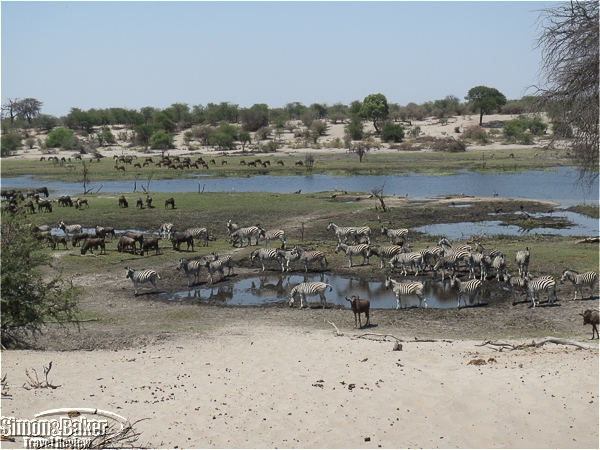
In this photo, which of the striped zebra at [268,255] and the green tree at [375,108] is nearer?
the striped zebra at [268,255]

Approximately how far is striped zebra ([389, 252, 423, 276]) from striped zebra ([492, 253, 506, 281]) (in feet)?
9.10

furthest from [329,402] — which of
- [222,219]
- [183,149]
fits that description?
[183,149]

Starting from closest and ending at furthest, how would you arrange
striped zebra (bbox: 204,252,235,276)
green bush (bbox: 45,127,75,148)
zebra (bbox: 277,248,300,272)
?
1. striped zebra (bbox: 204,252,235,276)
2. zebra (bbox: 277,248,300,272)
3. green bush (bbox: 45,127,75,148)

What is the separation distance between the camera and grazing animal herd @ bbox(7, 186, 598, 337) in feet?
66.6

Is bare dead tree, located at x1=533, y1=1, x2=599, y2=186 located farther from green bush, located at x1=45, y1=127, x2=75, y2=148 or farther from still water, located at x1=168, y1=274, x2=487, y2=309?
green bush, located at x1=45, y1=127, x2=75, y2=148

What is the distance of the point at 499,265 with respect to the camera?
75.4ft

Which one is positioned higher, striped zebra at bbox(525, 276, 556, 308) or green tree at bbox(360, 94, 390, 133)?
green tree at bbox(360, 94, 390, 133)

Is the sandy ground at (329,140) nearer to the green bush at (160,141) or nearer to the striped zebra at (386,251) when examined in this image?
the green bush at (160,141)

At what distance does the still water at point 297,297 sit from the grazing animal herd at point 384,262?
37 cm

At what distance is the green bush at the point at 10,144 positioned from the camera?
97.5m

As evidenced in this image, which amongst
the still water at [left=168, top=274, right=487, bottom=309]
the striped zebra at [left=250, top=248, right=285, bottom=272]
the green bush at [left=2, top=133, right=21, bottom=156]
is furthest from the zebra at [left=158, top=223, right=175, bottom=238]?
the green bush at [left=2, top=133, right=21, bottom=156]

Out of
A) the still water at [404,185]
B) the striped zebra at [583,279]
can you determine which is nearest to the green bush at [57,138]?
the still water at [404,185]

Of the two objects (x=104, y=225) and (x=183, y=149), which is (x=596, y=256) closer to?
(x=104, y=225)

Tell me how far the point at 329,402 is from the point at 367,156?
7618 cm
